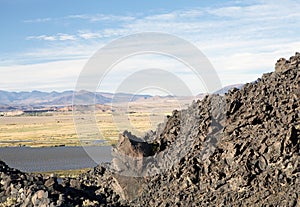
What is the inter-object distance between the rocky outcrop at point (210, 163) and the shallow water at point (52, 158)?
66.3ft

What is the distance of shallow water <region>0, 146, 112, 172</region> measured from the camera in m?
53.1

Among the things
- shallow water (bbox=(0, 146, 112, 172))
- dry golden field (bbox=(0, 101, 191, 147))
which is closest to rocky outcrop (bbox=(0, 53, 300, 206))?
dry golden field (bbox=(0, 101, 191, 147))

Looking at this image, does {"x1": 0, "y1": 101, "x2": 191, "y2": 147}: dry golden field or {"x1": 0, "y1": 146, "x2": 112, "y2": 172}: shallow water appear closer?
{"x1": 0, "y1": 101, "x2": 191, "y2": 147}: dry golden field

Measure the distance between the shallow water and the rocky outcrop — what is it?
66.3ft

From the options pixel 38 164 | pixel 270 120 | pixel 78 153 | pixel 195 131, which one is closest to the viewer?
pixel 270 120

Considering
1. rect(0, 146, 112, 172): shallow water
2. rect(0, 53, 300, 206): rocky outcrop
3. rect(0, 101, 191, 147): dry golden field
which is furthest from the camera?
rect(0, 146, 112, 172): shallow water

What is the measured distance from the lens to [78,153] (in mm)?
68188

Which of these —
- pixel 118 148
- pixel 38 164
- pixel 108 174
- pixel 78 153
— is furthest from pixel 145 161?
pixel 78 153

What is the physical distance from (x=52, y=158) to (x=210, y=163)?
141 ft

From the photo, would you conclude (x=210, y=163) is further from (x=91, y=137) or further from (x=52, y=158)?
(x=91, y=137)

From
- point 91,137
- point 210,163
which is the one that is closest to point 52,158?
point 91,137

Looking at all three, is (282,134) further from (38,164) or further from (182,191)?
(38,164)

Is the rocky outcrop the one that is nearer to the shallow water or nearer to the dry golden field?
the dry golden field

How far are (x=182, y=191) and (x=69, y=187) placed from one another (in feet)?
19.8
